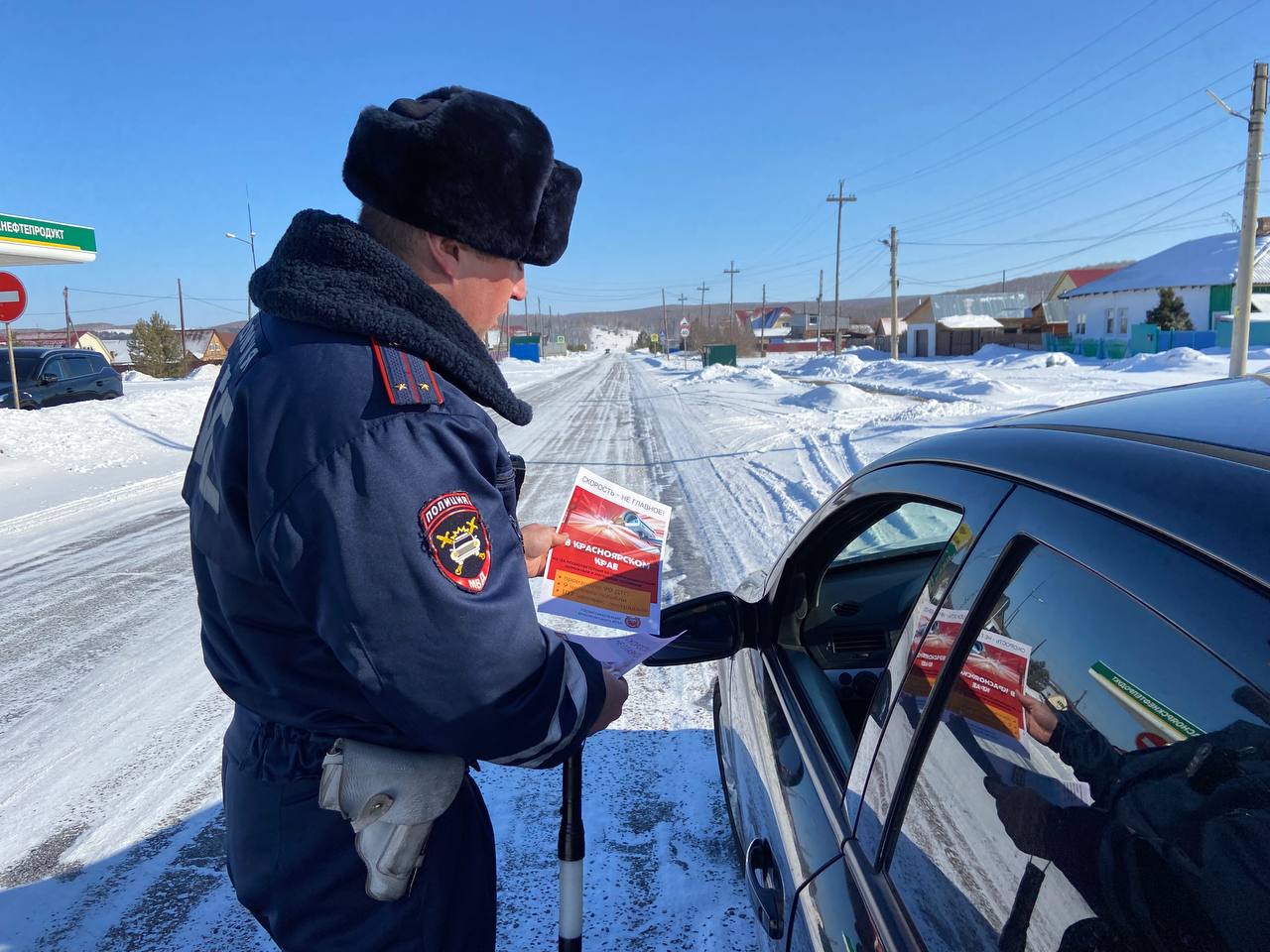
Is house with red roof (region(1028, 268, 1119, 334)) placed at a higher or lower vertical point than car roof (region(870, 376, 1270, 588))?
higher

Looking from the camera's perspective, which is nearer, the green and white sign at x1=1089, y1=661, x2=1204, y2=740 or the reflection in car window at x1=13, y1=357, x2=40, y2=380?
the green and white sign at x1=1089, y1=661, x2=1204, y2=740

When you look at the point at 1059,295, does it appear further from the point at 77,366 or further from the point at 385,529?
the point at 385,529

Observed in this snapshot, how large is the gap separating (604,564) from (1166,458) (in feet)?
3.67

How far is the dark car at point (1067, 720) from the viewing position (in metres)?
0.83

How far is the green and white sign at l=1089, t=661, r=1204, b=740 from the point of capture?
867 millimetres

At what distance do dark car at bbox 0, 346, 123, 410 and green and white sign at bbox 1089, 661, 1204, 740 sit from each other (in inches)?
778

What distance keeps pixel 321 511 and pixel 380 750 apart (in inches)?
17.3

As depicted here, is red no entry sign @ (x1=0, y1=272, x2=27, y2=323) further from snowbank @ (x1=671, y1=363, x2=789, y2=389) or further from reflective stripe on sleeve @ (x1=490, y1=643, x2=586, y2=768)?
snowbank @ (x1=671, y1=363, x2=789, y2=389)

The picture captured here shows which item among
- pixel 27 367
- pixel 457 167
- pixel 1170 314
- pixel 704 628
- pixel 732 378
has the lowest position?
pixel 732 378

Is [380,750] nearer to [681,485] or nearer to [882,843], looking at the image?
[882,843]

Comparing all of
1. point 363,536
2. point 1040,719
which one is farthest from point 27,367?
point 1040,719

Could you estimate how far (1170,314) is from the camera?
1657 inches

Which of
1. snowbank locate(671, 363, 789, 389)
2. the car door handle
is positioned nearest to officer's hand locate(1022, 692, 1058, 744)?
the car door handle

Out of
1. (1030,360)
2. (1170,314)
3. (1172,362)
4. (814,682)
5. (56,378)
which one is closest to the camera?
(814,682)
